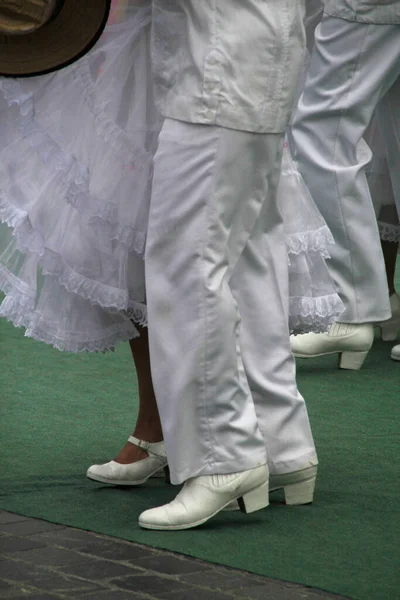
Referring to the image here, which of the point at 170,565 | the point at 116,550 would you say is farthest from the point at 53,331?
the point at 170,565

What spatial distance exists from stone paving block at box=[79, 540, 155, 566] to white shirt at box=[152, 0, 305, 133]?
948mm

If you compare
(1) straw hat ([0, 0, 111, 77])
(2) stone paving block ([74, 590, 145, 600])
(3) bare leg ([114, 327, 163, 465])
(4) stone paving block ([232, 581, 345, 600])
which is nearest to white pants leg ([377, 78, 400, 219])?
(3) bare leg ([114, 327, 163, 465])

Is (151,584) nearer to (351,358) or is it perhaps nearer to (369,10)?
(351,358)

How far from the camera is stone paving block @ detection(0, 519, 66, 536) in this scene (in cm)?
311

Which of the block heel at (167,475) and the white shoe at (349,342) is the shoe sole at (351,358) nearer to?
the white shoe at (349,342)

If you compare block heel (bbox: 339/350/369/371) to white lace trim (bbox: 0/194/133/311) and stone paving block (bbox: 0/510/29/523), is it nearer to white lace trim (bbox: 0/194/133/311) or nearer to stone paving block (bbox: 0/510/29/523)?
white lace trim (bbox: 0/194/133/311)

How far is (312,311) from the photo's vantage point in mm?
3477

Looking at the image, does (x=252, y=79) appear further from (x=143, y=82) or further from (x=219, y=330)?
(x=219, y=330)

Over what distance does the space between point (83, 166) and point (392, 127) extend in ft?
6.94

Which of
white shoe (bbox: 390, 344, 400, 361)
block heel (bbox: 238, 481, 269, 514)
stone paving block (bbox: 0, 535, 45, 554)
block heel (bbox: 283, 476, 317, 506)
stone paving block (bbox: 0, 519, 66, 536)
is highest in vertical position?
stone paving block (bbox: 0, 535, 45, 554)

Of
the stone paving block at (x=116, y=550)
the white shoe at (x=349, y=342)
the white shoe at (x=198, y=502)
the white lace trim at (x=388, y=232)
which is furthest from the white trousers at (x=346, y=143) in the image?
the stone paving block at (x=116, y=550)

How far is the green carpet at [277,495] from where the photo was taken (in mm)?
2922

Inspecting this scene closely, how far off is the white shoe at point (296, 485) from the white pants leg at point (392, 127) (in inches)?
79.5

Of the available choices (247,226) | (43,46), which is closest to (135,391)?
(247,226)
